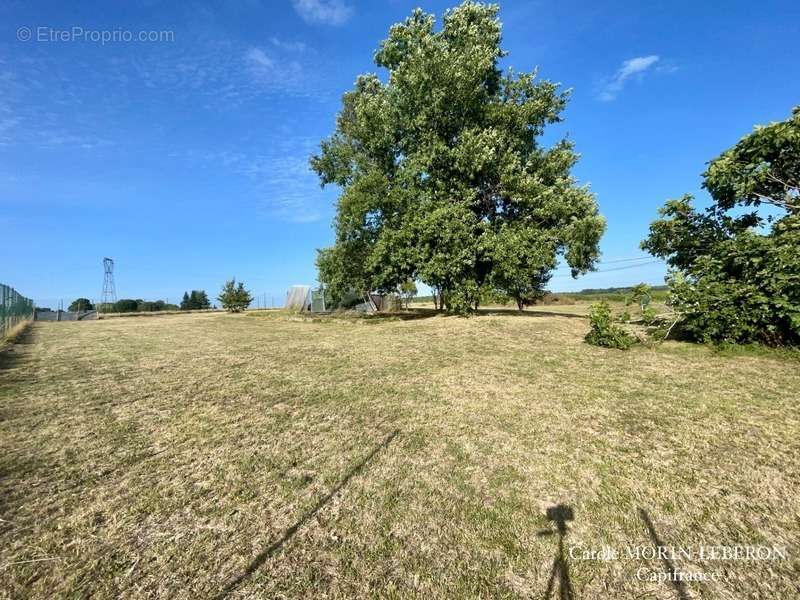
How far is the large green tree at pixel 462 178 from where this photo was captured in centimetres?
1345

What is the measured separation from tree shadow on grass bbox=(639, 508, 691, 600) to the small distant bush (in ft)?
19.0

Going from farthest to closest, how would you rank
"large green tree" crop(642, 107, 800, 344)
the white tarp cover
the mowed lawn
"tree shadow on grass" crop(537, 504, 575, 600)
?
the white tarp cover
"large green tree" crop(642, 107, 800, 344)
the mowed lawn
"tree shadow on grass" crop(537, 504, 575, 600)

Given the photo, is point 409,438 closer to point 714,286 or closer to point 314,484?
point 314,484

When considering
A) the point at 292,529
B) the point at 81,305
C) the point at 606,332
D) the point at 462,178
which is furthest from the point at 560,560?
the point at 81,305

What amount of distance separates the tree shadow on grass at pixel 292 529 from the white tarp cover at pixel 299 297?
99.9 ft

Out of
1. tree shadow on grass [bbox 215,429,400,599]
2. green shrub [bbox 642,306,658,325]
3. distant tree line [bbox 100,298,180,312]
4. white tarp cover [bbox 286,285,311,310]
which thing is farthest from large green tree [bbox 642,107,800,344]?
distant tree line [bbox 100,298,180,312]

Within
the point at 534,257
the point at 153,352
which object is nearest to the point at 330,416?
the point at 153,352

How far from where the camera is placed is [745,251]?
22.0 ft

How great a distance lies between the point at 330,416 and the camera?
451cm

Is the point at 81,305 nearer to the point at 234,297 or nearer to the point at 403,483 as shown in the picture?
the point at 234,297

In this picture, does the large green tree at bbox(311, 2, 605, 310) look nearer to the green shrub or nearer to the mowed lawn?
the green shrub

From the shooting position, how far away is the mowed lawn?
81.7 inches

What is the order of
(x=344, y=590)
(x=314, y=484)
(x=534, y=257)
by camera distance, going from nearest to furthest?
1. (x=344, y=590)
2. (x=314, y=484)
3. (x=534, y=257)

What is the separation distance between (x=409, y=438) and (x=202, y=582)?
7.13 feet
